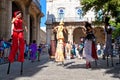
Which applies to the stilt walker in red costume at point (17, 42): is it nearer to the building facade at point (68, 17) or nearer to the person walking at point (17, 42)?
the person walking at point (17, 42)

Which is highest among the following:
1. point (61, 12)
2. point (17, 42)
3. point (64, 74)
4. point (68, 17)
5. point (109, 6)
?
point (61, 12)

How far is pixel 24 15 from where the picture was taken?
34156mm

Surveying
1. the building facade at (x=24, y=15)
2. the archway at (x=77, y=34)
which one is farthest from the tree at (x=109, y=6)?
the archway at (x=77, y=34)

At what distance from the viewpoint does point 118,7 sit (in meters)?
8.73

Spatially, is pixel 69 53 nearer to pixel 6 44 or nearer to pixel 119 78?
pixel 6 44

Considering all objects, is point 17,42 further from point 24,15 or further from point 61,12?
point 61,12

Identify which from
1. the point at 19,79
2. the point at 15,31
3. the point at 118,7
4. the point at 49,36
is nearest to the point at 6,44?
the point at 15,31

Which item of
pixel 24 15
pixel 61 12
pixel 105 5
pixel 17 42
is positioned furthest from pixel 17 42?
pixel 61 12

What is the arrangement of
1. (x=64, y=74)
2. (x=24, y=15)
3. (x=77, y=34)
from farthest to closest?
(x=77, y=34) → (x=24, y=15) → (x=64, y=74)

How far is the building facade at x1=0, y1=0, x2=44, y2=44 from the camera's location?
25970 millimetres

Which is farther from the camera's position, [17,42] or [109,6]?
[17,42]

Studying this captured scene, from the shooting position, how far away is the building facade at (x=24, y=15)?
85.2 feet

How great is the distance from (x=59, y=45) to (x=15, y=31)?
4.33 meters

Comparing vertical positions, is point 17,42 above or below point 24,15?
below
